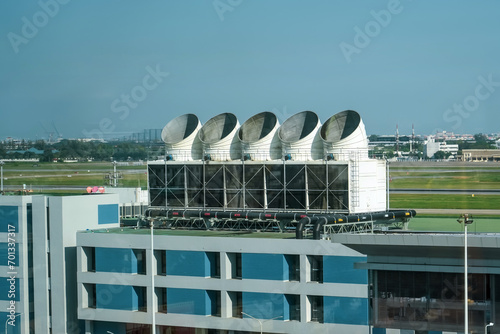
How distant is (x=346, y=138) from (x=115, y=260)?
1066 centimetres

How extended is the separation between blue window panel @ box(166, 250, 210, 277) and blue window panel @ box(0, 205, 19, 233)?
7.71 meters

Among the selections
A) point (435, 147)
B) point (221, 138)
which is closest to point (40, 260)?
point (221, 138)

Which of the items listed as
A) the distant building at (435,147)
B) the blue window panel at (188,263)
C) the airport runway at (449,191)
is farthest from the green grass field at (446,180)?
the blue window panel at (188,263)

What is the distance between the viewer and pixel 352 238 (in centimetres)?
2720

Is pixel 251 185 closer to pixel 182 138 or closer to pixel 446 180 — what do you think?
pixel 182 138

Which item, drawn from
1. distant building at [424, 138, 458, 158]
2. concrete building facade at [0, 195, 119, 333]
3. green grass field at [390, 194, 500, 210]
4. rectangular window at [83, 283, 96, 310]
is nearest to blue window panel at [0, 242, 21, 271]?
concrete building facade at [0, 195, 119, 333]

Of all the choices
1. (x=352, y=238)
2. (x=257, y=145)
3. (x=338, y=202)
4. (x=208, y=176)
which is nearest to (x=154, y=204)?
(x=208, y=176)

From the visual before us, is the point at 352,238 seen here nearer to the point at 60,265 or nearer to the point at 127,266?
the point at 127,266

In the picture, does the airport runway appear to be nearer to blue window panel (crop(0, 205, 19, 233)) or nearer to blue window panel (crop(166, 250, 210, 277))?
blue window panel (crop(166, 250, 210, 277))

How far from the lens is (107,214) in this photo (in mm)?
35406

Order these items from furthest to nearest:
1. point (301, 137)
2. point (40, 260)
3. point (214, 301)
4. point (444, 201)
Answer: point (444, 201) < point (40, 260) < point (301, 137) < point (214, 301)

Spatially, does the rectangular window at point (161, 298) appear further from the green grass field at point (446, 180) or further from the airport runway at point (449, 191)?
the airport runway at point (449, 191)

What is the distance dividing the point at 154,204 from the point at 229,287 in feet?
25.9

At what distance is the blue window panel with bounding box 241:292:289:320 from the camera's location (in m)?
28.5
